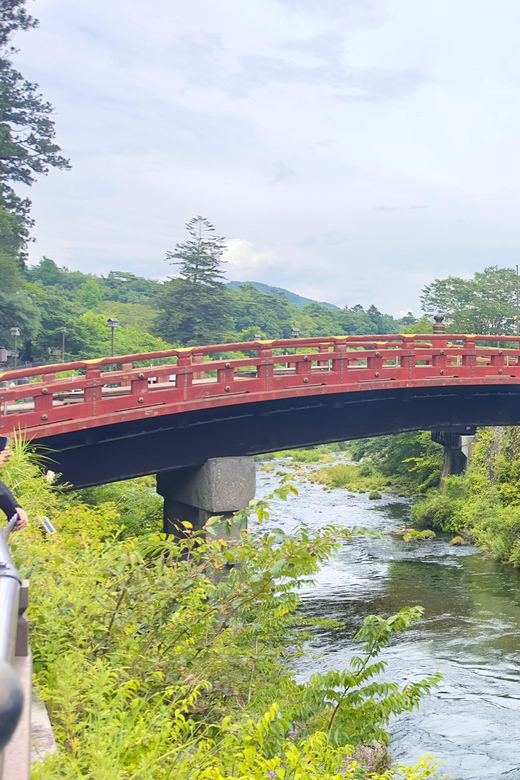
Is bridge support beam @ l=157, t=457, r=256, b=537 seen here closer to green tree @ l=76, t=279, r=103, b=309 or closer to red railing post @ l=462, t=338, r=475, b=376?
red railing post @ l=462, t=338, r=475, b=376

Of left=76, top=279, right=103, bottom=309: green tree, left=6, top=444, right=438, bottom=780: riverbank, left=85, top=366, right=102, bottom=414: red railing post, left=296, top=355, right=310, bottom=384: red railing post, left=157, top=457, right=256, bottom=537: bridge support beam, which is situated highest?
left=76, top=279, right=103, bottom=309: green tree

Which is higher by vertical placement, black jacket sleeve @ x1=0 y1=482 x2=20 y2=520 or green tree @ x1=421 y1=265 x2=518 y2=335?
green tree @ x1=421 y1=265 x2=518 y2=335

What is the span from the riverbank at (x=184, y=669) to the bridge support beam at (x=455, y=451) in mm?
26408

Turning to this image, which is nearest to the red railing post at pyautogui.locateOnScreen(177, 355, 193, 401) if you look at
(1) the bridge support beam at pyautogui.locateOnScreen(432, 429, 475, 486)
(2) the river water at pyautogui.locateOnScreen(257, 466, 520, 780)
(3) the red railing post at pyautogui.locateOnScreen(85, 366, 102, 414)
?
(3) the red railing post at pyautogui.locateOnScreen(85, 366, 102, 414)

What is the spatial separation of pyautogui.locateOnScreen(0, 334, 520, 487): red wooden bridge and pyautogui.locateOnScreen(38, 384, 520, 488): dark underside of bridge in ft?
0.08

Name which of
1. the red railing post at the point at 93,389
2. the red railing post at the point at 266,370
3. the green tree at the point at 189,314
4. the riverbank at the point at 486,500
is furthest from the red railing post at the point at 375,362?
the green tree at the point at 189,314

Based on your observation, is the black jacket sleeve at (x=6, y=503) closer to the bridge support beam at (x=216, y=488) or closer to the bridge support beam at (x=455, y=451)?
the bridge support beam at (x=216, y=488)

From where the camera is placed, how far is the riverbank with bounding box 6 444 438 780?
3.79 metres

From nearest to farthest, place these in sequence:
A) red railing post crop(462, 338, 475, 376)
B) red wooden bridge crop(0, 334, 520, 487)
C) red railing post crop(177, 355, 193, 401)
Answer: red wooden bridge crop(0, 334, 520, 487) → red railing post crop(177, 355, 193, 401) → red railing post crop(462, 338, 475, 376)

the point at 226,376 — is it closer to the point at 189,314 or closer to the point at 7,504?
Result: the point at 7,504

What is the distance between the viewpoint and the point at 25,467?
9820mm

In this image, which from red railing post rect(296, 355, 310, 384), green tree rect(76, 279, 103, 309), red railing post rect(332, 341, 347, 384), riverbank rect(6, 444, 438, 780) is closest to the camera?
riverbank rect(6, 444, 438, 780)

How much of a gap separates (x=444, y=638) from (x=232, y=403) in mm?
6407

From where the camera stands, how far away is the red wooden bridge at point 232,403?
12.0m
